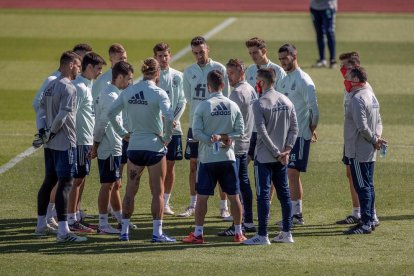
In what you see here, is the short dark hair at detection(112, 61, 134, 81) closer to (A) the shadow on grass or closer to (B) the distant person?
(A) the shadow on grass

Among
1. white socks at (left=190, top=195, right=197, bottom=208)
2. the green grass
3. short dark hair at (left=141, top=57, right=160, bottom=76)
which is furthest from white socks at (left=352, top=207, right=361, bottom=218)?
short dark hair at (left=141, top=57, right=160, bottom=76)

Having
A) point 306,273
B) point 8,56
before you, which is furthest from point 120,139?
point 8,56

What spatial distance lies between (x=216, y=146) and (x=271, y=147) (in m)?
0.68

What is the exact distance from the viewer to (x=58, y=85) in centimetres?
1380

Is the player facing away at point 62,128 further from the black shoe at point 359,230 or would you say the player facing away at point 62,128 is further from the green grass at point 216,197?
the black shoe at point 359,230

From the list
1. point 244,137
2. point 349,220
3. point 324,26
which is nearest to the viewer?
point 244,137

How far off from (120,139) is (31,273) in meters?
2.93

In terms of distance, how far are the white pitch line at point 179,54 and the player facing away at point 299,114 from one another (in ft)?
17.2

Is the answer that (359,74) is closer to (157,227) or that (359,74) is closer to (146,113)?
(146,113)

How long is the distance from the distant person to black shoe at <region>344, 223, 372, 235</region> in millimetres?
14778

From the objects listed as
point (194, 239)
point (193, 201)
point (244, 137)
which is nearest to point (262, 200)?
point (194, 239)

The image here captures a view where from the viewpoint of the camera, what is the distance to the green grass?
1262cm

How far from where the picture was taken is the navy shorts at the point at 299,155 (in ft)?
49.6

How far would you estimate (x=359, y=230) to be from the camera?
14.3 metres
